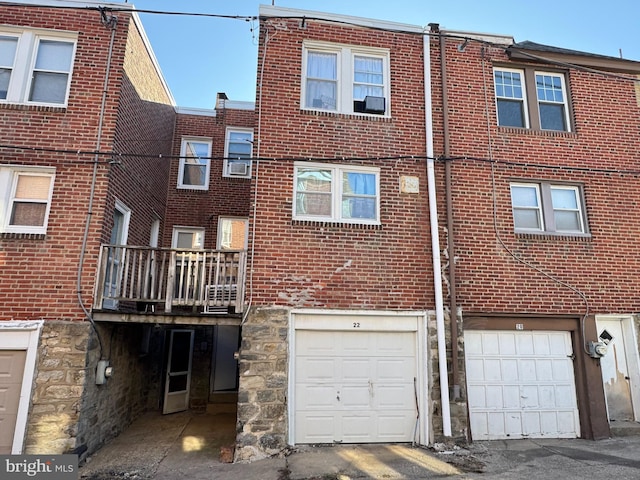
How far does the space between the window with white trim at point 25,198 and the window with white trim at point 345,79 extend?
5.15m

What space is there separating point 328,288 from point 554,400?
16.3 feet

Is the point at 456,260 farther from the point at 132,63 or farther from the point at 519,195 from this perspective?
the point at 132,63

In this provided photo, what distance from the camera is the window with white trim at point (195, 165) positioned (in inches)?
470

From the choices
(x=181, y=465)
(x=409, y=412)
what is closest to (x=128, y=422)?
(x=181, y=465)

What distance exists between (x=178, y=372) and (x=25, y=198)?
558 centimetres

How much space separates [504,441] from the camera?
294 inches

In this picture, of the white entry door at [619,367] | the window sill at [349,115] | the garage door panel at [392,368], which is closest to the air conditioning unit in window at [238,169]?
the window sill at [349,115]

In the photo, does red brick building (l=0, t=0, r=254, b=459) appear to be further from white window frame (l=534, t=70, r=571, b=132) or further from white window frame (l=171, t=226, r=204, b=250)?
white window frame (l=534, t=70, r=571, b=132)

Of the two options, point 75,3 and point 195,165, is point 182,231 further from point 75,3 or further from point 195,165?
point 75,3

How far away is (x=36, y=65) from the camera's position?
7.66 metres

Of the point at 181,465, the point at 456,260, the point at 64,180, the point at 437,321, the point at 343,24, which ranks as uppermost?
the point at 343,24

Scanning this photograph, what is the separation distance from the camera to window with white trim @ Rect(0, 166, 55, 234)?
277 inches

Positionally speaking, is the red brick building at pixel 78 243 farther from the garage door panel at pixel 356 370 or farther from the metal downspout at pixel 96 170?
the garage door panel at pixel 356 370

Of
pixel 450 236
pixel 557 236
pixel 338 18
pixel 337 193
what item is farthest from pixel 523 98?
pixel 337 193
